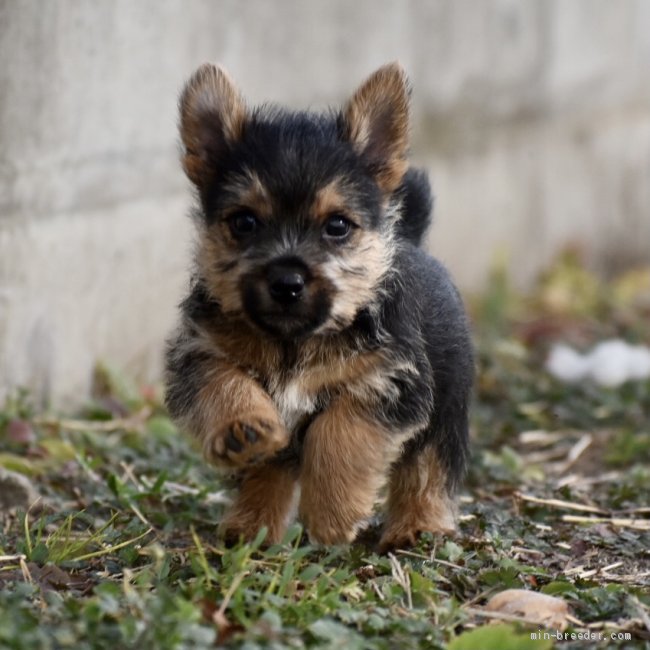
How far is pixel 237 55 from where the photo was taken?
8312 millimetres

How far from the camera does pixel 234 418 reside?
4.52 meters

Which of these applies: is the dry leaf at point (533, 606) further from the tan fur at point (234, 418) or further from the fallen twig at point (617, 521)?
the fallen twig at point (617, 521)

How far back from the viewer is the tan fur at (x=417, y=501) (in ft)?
17.3

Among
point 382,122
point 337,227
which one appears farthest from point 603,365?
point 337,227

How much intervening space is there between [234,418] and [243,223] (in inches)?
28.6

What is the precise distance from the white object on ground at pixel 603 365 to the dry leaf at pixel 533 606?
421 cm

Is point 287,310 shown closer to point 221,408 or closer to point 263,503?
point 221,408

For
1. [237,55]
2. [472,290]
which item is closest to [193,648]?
[237,55]

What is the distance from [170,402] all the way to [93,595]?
3.08 feet

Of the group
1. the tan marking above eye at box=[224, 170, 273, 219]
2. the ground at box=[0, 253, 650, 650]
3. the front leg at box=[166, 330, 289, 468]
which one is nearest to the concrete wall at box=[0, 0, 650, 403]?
the ground at box=[0, 253, 650, 650]

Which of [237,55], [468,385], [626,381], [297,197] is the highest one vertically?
[237,55]

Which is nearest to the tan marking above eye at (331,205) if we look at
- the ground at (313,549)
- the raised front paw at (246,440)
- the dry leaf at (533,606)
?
the raised front paw at (246,440)

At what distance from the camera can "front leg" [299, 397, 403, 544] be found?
4.77m

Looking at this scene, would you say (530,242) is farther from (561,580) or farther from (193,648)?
(193,648)
